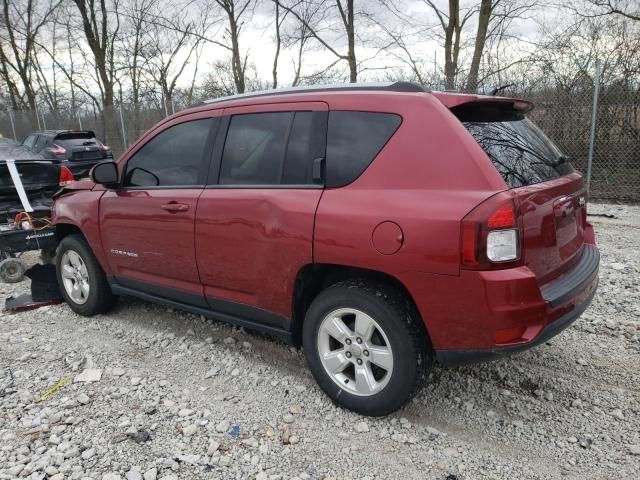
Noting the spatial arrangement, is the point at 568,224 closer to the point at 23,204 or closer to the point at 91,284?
the point at 91,284

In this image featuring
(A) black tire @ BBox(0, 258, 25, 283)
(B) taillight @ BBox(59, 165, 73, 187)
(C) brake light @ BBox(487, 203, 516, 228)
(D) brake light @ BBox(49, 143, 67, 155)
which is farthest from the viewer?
(D) brake light @ BBox(49, 143, 67, 155)

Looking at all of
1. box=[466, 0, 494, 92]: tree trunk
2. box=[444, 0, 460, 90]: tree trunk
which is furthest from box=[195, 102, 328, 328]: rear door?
box=[444, 0, 460, 90]: tree trunk

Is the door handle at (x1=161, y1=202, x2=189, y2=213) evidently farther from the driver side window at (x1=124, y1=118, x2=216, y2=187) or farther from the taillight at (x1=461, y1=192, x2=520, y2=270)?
the taillight at (x1=461, y1=192, x2=520, y2=270)

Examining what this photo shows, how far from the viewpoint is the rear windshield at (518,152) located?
2.44 m

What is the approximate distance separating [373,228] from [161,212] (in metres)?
1.76

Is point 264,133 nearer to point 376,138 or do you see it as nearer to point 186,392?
point 376,138

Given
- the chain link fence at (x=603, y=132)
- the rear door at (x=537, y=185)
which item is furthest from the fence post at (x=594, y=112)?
the rear door at (x=537, y=185)

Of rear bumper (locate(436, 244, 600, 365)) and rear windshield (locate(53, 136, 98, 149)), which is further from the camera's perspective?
rear windshield (locate(53, 136, 98, 149))

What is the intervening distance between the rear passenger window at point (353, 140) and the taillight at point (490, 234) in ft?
2.20

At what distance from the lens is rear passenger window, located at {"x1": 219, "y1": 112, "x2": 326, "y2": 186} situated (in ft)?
9.38

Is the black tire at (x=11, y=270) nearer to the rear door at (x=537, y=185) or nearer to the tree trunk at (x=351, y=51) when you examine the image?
the rear door at (x=537, y=185)

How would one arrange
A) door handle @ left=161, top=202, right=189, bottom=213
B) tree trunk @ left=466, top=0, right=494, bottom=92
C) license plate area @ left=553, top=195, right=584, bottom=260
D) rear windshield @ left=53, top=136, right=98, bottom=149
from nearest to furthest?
license plate area @ left=553, top=195, right=584, bottom=260, door handle @ left=161, top=202, right=189, bottom=213, tree trunk @ left=466, top=0, right=494, bottom=92, rear windshield @ left=53, top=136, right=98, bottom=149

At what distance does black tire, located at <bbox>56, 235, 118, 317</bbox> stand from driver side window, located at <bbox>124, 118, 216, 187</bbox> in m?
0.88

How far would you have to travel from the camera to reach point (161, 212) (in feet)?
11.5
